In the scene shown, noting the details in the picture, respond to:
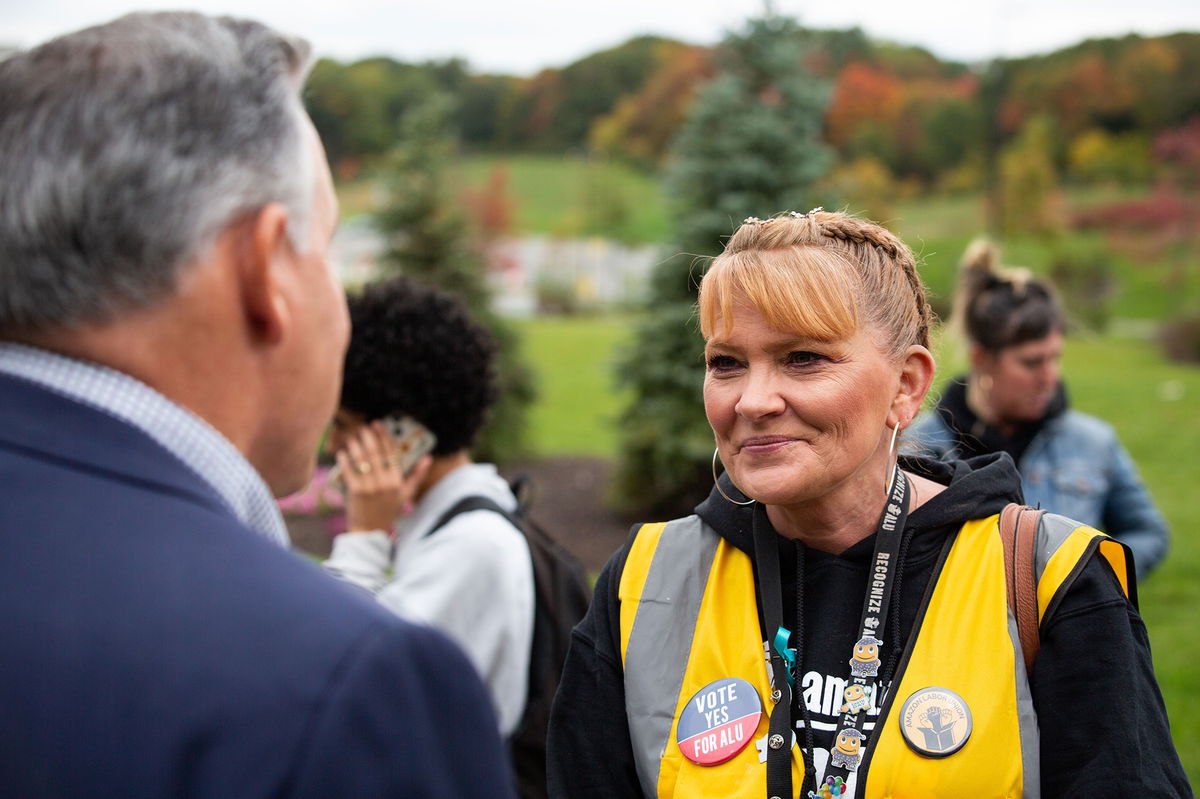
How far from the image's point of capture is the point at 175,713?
42.7 inches

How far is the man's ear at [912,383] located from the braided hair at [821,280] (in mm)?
38

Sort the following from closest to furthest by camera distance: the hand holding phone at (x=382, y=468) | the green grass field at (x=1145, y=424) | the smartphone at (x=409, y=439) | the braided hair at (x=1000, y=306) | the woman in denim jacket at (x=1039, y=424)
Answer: the hand holding phone at (x=382, y=468)
the smartphone at (x=409, y=439)
the woman in denim jacket at (x=1039, y=424)
the braided hair at (x=1000, y=306)
the green grass field at (x=1145, y=424)

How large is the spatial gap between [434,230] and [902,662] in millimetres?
11025

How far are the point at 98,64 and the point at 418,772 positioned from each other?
896mm

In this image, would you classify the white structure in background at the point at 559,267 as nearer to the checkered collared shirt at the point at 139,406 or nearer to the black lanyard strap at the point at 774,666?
the black lanyard strap at the point at 774,666

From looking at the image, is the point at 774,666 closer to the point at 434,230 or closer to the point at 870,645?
the point at 870,645

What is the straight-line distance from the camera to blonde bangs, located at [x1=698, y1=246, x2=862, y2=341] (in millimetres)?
2455

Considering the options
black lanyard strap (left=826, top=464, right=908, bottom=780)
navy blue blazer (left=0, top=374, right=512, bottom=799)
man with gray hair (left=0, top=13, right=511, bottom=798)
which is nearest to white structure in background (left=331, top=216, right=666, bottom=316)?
black lanyard strap (left=826, top=464, right=908, bottom=780)

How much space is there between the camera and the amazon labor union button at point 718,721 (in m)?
2.28

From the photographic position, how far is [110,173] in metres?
1.23

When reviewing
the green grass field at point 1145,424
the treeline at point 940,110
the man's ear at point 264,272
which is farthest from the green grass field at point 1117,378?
the treeline at point 940,110

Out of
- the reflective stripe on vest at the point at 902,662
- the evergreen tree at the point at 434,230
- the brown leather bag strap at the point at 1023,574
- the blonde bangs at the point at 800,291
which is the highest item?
the blonde bangs at the point at 800,291

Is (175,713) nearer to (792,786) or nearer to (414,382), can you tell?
(792,786)

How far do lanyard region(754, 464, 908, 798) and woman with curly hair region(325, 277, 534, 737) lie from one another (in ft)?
3.34
